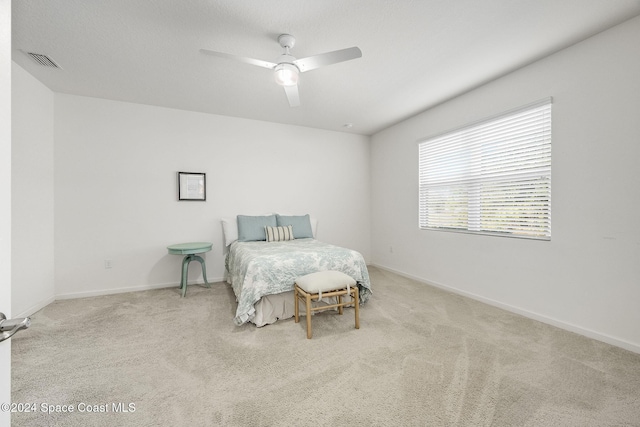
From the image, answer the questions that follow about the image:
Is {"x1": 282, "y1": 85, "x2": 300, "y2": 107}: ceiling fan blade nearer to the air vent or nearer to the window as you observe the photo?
the window

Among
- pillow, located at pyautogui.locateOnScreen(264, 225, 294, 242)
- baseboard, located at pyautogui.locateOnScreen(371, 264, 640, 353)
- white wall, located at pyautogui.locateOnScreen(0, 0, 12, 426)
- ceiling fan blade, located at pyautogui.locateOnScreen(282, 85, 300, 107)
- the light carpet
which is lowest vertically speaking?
the light carpet

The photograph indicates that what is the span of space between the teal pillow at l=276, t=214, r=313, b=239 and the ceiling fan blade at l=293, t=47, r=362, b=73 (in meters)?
2.44

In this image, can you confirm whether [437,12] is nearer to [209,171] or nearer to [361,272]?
[361,272]

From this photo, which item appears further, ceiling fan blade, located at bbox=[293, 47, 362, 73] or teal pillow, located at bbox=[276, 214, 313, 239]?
teal pillow, located at bbox=[276, 214, 313, 239]

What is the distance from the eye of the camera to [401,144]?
15.1 ft

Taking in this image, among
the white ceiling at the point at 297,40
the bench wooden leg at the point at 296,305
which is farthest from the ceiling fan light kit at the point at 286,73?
the bench wooden leg at the point at 296,305

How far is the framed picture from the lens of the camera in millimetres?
4047

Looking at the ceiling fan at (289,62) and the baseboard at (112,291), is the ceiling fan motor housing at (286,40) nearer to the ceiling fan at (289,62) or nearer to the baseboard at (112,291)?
the ceiling fan at (289,62)

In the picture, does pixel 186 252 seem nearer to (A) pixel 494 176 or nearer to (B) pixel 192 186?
(B) pixel 192 186

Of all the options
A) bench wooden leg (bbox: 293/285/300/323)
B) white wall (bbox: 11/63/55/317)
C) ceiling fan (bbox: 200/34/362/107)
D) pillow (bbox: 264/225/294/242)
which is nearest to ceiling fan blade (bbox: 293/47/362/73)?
ceiling fan (bbox: 200/34/362/107)

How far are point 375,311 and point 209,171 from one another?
3184mm

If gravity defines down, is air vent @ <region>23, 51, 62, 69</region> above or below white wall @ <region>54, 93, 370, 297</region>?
Result: above

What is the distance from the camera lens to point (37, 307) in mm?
3070

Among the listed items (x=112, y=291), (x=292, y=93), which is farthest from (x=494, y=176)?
(x=112, y=291)
